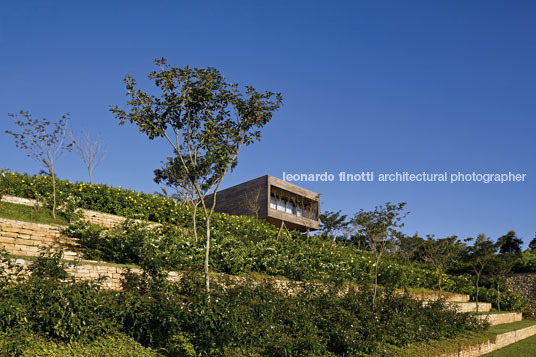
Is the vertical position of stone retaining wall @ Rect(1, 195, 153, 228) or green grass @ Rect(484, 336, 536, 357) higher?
Answer: stone retaining wall @ Rect(1, 195, 153, 228)

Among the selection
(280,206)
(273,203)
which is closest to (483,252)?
(280,206)

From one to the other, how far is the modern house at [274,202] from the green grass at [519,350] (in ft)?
37.3

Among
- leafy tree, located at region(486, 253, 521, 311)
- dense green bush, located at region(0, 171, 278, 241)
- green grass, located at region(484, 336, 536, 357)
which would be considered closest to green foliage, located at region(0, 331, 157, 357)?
dense green bush, located at region(0, 171, 278, 241)

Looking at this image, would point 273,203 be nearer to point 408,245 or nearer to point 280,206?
point 280,206

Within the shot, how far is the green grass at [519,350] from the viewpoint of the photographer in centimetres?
994

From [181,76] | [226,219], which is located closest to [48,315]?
[181,76]

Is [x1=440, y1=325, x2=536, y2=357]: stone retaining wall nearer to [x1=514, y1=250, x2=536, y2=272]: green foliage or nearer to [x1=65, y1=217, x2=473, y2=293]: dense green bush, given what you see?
[x1=65, y1=217, x2=473, y2=293]: dense green bush

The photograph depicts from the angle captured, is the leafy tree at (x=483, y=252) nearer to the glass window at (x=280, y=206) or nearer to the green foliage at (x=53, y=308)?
the glass window at (x=280, y=206)

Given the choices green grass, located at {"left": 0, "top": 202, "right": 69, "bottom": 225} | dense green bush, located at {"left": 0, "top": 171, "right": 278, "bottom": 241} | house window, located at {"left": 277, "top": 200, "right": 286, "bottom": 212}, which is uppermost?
house window, located at {"left": 277, "top": 200, "right": 286, "bottom": 212}

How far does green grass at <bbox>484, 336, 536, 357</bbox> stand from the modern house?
447 inches

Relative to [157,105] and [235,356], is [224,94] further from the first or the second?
[235,356]

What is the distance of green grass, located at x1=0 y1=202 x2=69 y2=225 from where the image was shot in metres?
10.7

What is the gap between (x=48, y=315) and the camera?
17.6 feet

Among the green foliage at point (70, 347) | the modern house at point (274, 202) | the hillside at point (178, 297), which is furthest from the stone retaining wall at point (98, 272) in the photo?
the modern house at point (274, 202)
